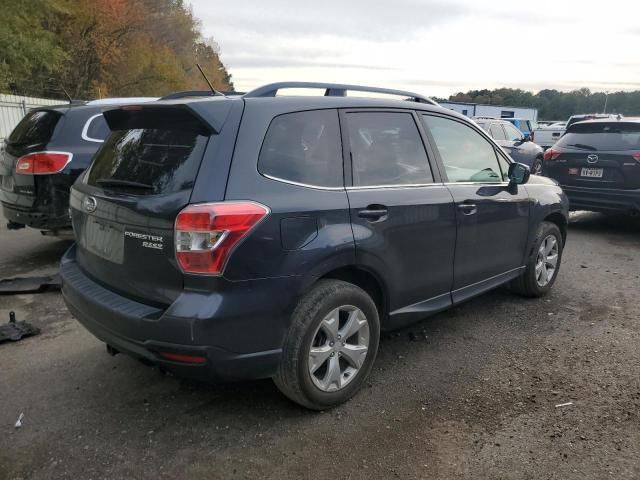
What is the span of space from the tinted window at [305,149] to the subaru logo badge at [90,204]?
1051 millimetres

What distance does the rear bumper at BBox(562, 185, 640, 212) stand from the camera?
24.3 feet

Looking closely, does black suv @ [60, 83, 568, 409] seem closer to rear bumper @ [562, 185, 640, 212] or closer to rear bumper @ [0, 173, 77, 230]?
rear bumper @ [0, 173, 77, 230]

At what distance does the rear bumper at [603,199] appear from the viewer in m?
7.42

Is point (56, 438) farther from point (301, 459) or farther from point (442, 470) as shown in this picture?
point (442, 470)

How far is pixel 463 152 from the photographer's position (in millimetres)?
4137

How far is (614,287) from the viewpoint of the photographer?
5523 mm

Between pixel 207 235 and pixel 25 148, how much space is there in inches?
163

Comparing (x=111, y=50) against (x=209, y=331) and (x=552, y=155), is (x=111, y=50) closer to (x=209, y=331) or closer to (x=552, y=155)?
(x=552, y=155)

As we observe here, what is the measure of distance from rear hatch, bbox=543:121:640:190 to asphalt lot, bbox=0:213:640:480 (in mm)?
3823

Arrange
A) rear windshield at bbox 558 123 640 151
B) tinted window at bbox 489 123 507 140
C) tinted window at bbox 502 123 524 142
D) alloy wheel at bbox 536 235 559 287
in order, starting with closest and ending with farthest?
alloy wheel at bbox 536 235 559 287 < rear windshield at bbox 558 123 640 151 < tinted window at bbox 489 123 507 140 < tinted window at bbox 502 123 524 142

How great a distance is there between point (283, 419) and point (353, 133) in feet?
5.70

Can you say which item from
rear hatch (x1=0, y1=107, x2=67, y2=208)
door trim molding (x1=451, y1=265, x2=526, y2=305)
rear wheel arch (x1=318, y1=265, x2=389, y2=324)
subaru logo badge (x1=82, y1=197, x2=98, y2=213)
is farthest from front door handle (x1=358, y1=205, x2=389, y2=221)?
rear hatch (x1=0, y1=107, x2=67, y2=208)

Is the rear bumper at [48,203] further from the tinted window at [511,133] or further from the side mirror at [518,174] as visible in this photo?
the tinted window at [511,133]

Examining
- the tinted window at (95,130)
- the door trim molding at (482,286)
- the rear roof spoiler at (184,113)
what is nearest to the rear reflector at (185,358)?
the rear roof spoiler at (184,113)
